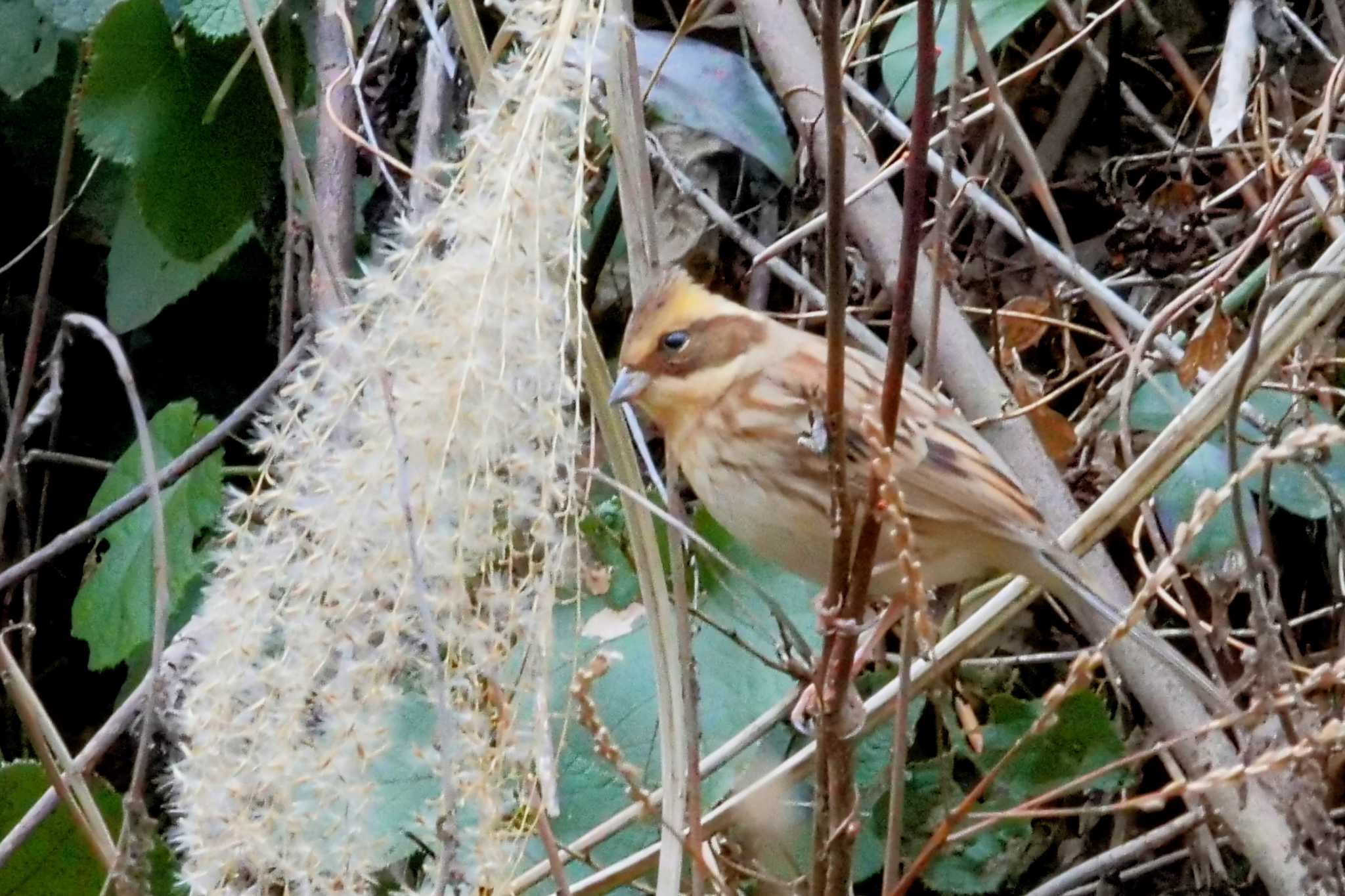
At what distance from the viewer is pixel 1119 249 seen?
2.02 metres

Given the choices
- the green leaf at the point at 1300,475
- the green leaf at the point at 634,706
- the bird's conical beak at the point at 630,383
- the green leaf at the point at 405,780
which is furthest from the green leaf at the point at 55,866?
the green leaf at the point at 1300,475

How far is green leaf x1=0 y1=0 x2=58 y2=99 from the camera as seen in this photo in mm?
2137

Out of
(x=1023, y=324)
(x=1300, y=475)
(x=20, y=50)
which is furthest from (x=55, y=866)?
(x=1300, y=475)

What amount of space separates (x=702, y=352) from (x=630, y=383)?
3.8 inches

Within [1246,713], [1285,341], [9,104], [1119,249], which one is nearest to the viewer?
[1246,713]

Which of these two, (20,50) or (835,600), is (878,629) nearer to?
(835,600)

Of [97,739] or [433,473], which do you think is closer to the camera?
[433,473]

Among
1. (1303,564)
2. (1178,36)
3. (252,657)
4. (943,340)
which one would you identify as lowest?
(1303,564)

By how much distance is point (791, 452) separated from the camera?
165 cm

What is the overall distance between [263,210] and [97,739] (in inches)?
40.3

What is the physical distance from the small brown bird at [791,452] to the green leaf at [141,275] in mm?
854

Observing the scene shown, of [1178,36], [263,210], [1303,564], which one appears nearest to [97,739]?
[263,210]

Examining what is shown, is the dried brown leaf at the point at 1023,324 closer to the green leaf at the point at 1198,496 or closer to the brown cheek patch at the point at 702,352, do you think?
the green leaf at the point at 1198,496

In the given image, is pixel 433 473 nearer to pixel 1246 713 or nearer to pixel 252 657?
pixel 252 657
